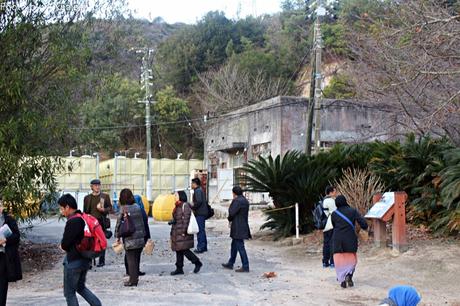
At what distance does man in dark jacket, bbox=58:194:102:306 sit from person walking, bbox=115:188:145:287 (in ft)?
7.99

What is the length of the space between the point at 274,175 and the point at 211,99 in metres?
30.0

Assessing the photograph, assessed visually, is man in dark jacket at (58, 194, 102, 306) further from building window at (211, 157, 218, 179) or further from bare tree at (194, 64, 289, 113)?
bare tree at (194, 64, 289, 113)

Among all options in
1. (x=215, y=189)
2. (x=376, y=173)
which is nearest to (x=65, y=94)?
(x=376, y=173)

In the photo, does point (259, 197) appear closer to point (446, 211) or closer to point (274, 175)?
point (274, 175)

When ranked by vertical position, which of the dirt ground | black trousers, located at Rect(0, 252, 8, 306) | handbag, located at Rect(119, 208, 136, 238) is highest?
handbag, located at Rect(119, 208, 136, 238)

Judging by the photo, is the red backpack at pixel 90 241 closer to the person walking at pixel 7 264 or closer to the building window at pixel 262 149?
the person walking at pixel 7 264

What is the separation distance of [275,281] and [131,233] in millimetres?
2816

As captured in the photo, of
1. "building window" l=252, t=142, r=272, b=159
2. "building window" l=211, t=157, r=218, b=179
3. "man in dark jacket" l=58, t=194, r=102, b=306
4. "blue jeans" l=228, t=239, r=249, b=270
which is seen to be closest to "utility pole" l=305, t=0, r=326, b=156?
"building window" l=252, t=142, r=272, b=159

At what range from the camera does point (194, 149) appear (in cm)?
5241

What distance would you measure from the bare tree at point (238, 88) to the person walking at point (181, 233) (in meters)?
33.4

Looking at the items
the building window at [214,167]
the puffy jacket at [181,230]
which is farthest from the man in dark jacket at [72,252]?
the building window at [214,167]

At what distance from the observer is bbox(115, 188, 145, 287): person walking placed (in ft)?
33.0

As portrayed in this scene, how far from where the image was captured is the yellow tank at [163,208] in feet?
91.2

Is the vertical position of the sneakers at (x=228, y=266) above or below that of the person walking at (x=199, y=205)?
below
